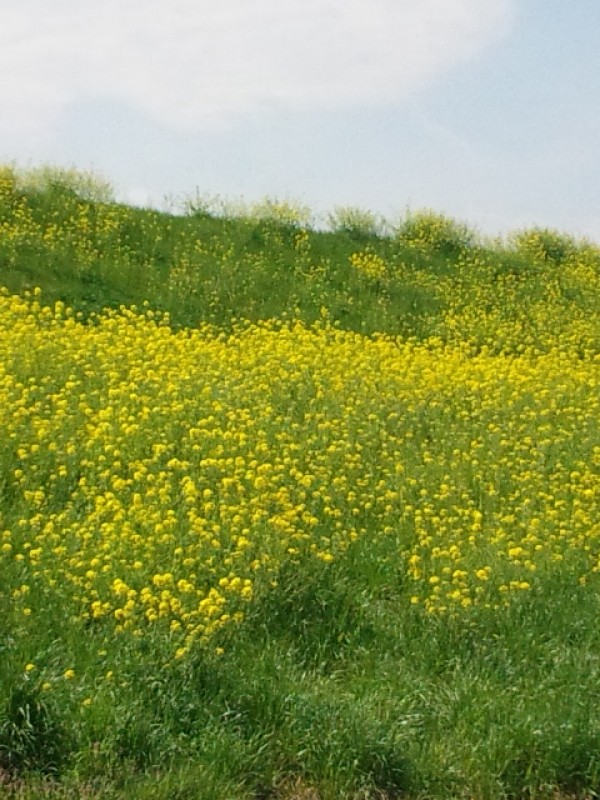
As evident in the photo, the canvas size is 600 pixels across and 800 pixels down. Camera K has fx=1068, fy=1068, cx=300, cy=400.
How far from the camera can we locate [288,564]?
6.35 metres

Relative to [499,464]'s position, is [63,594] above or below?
below

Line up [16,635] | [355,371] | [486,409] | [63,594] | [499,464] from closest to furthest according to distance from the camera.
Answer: [16,635]
[63,594]
[499,464]
[486,409]
[355,371]

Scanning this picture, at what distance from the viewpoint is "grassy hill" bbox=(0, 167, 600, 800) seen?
4.63 metres

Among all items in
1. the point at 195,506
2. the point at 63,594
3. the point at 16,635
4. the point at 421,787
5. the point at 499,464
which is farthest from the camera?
the point at 499,464

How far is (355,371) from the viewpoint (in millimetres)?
11242

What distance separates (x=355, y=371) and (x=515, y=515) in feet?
12.4

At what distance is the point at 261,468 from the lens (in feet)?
24.1

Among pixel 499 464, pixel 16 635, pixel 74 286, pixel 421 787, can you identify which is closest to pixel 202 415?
pixel 499 464

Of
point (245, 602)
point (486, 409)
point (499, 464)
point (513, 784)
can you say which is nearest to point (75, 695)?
point (245, 602)

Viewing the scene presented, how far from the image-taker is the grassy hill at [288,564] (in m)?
4.63

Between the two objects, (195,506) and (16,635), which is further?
(195,506)

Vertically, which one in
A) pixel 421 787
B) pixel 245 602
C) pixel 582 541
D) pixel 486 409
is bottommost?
pixel 421 787

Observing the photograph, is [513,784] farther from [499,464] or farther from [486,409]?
[486,409]

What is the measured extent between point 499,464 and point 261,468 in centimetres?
240
